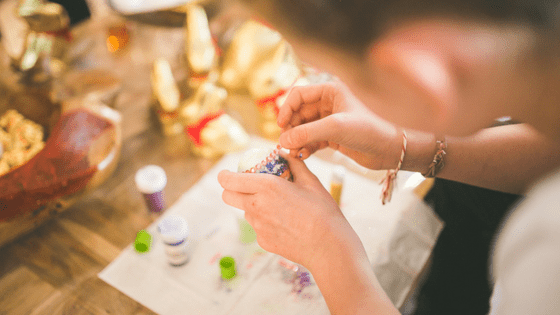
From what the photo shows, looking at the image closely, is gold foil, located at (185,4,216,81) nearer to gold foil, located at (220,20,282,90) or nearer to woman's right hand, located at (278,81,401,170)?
gold foil, located at (220,20,282,90)

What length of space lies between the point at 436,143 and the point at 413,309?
48 cm

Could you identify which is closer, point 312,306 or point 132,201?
point 312,306

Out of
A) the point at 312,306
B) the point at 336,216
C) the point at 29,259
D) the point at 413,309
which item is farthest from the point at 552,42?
the point at 29,259

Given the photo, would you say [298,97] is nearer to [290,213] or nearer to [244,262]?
[290,213]

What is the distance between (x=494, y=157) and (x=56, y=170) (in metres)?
0.91

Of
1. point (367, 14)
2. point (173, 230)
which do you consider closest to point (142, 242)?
point (173, 230)

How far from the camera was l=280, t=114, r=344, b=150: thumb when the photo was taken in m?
0.56

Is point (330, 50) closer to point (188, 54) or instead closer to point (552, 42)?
point (552, 42)

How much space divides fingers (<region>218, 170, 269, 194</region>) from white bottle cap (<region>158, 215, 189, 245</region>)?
15 cm

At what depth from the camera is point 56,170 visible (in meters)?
0.65

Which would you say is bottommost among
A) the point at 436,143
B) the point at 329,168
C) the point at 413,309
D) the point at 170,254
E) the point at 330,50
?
the point at 413,309

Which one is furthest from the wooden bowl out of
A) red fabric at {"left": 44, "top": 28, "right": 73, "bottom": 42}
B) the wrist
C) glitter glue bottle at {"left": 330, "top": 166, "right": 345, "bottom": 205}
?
the wrist

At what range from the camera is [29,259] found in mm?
694

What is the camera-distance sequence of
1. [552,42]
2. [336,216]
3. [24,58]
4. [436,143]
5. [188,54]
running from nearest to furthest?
[552,42]
[336,216]
[436,143]
[24,58]
[188,54]
